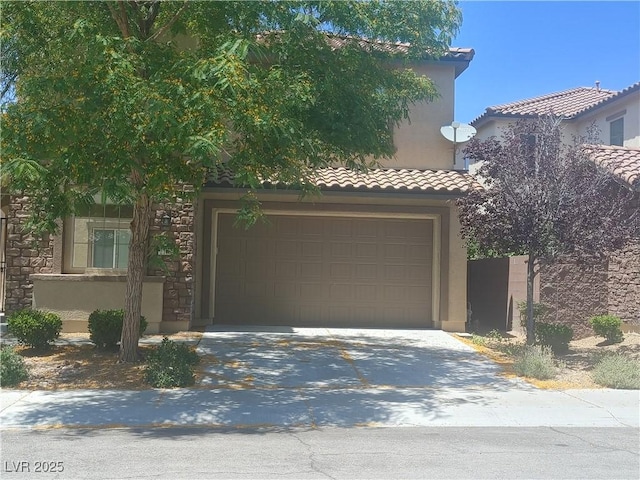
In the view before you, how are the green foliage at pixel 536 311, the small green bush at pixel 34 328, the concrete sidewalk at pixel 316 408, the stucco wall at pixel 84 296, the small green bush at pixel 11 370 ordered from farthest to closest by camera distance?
the green foliage at pixel 536 311 → the stucco wall at pixel 84 296 → the small green bush at pixel 34 328 → the small green bush at pixel 11 370 → the concrete sidewalk at pixel 316 408

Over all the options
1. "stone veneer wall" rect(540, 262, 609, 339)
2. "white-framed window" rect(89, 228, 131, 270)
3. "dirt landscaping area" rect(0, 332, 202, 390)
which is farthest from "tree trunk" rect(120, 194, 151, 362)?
"stone veneer wall" rect(540, 262, 609, 339)

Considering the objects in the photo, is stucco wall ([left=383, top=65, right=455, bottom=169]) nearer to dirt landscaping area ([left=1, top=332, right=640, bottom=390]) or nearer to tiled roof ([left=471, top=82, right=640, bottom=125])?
dirt landscaping area ([left=1, top=332, right=640, bottom=390])

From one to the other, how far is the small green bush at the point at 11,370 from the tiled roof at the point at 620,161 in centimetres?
997

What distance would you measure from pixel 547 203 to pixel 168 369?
6792mm

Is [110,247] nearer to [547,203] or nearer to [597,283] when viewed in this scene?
[547,203]

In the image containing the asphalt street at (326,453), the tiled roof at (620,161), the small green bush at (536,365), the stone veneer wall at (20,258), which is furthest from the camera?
the tiled roof at (620,161)

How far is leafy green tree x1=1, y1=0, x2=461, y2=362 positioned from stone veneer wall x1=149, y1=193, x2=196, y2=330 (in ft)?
9.53

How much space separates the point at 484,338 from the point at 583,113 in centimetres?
1326

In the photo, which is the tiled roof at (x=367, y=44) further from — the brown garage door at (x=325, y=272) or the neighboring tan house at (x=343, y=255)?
the brown garage door at (x=325, y=272)

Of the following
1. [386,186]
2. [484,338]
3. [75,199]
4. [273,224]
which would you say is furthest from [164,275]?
[484,338]

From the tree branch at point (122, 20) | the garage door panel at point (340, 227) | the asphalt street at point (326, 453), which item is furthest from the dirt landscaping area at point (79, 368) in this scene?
the tree branch at point (122, 20)

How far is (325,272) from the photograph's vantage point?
15.1 metres

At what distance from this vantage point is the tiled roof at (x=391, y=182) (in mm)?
13805

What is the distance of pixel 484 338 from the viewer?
14297 mm
